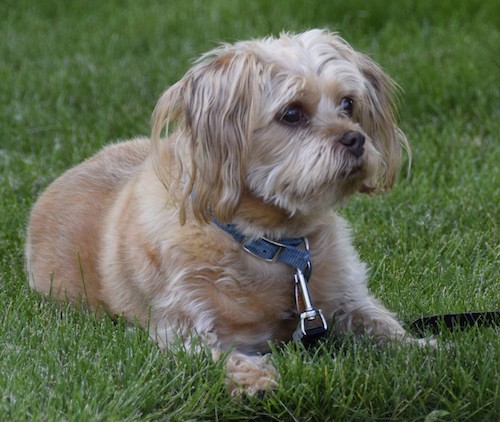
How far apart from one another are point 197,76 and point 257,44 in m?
0.27

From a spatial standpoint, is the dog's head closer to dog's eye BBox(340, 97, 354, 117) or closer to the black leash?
dog's eye BBox(340, 97, 354, 117)

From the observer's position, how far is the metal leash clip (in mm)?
3535

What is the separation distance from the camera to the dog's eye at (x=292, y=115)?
348 centimetres

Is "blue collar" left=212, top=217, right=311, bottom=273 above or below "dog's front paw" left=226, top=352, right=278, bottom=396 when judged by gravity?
above

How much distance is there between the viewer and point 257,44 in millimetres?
3615

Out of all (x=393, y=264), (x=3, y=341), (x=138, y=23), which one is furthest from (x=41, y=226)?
(x=138, y=23)

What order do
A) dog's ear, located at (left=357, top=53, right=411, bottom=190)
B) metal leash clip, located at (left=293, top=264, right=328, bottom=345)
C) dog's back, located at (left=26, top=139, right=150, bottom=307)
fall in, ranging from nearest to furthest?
metal leash clip, located at (left=293, top=264, right=328, bottom=345) → dog's ear, located at (left=357, top=53, right=411, bottom=190) → dog's back, located at (left=26, top=139, right=150, bottom=307)

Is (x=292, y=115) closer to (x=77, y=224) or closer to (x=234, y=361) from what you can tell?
(x=234, y=361)

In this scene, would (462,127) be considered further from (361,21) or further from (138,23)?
(138,23)

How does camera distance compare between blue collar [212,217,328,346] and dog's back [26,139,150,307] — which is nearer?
blue collar [212,217,328,346]

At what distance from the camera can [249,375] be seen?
3.31 m

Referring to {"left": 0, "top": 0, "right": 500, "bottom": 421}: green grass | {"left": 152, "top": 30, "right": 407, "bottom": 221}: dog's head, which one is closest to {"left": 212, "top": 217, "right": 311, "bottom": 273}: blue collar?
{"left": 152, "top": 30, "right": 407, "bottom": 221}: dog's head

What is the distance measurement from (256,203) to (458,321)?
0.84 m

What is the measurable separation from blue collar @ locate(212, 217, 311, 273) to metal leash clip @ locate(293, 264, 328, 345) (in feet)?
0.11
